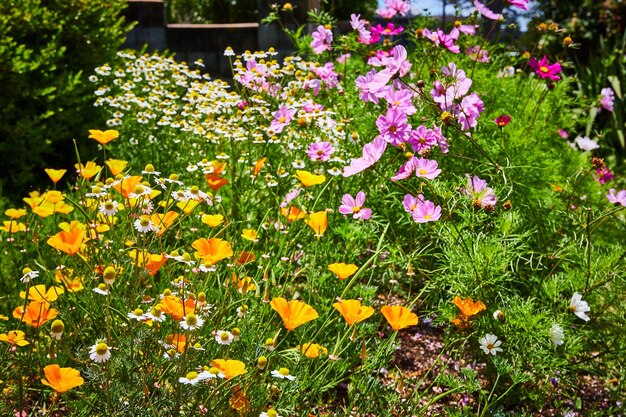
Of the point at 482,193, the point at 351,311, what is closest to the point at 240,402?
the point at 351,311

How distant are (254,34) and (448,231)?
5.37m

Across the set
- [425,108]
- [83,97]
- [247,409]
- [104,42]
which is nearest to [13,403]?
[247,409]

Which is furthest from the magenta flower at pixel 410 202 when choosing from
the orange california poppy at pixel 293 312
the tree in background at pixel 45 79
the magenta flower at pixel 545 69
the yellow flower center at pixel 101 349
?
the tree in background at pixel 45 79

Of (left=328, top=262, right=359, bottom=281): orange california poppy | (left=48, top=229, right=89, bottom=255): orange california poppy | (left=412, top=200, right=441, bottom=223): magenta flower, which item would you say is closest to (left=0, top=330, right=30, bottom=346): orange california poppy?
(left=48, top=229, right=89, bottom=255): orange california poppy

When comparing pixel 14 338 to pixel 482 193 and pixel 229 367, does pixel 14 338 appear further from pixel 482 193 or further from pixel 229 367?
pixel 482 193

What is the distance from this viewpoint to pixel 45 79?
14.1 ft

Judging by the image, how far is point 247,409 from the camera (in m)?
1.66

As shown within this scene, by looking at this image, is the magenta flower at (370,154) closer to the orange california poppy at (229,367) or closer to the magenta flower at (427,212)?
the magenta flower at (427,212)

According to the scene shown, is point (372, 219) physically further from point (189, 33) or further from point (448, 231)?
point (189, 33)

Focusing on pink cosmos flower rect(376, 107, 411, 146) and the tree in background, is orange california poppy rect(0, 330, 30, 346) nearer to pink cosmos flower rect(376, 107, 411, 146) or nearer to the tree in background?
pink cosmos flower rect(376, 107, 411, 146)

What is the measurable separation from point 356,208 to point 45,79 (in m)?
2.88

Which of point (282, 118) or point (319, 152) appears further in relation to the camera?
point (282, 118)

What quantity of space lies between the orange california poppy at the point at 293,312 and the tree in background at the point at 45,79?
10.0 ft

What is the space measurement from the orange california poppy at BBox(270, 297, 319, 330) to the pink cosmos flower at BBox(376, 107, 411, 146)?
2.90ft
